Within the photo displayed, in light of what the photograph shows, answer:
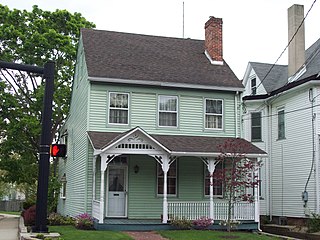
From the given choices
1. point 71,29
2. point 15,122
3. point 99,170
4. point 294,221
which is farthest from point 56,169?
point 294,221

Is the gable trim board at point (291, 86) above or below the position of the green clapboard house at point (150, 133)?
above

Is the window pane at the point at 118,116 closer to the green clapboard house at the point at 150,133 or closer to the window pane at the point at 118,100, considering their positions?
the green clapboard house at the point at 150,133

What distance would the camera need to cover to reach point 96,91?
22.1 metres

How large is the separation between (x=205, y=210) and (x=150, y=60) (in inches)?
319

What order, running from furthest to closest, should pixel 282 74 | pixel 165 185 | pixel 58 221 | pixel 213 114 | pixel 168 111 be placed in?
1. pixel 282 74
2. pixel 213 114
3. pixel 168 111
4. pixel 58 221
5. pixel 165 185

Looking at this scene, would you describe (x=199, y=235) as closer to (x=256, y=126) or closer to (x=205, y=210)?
(x=205, y=210)

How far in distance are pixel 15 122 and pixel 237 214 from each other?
1798 cm

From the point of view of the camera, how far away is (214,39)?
25.6 meters

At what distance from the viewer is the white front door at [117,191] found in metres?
21.5

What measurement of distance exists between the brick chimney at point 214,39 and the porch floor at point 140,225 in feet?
29.3

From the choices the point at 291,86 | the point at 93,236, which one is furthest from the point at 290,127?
the point at 93,236

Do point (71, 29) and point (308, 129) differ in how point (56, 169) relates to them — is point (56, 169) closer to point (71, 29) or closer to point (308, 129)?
point (71, 29)

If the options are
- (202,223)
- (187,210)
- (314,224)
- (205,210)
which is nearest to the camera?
(202,223)

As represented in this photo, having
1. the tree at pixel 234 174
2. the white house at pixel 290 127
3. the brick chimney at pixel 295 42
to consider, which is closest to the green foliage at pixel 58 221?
the tree at pixel 234 174
